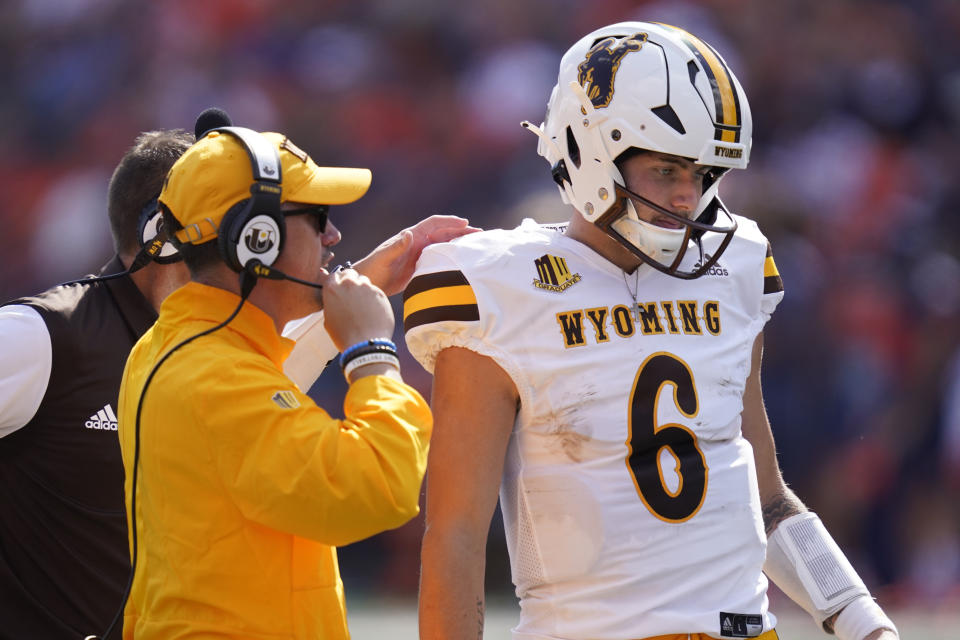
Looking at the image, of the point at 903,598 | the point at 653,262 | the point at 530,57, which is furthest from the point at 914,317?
the point at 653,262

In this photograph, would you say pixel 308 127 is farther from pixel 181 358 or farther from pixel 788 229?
pixel 181 358

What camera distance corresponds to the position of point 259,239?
183cm

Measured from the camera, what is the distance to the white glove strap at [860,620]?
93.8 inches

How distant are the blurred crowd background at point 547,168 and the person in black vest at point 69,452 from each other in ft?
10.9

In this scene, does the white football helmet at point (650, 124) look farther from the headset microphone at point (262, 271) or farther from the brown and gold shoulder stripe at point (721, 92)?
the headset microphone at point (262, 271)

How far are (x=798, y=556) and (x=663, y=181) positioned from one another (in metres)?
0.83

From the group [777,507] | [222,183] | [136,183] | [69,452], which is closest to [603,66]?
[222,183]

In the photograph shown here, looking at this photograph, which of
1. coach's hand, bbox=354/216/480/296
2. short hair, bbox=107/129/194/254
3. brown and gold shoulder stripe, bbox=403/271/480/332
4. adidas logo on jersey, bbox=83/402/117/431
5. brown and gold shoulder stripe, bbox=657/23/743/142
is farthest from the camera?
short hair, bbox=107/129/194/254

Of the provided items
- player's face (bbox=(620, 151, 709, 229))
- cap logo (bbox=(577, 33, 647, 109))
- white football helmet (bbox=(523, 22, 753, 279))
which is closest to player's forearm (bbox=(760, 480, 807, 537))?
white football helmet (bbox=(523, 22, 753, 279))

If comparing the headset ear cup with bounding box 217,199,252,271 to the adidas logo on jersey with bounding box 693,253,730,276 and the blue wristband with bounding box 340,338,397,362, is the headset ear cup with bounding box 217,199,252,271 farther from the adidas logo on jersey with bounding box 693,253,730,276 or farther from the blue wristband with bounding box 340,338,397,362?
the adidas logo on jersey with bounding box 693,253,730,276

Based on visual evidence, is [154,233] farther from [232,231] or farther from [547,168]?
[547,168]

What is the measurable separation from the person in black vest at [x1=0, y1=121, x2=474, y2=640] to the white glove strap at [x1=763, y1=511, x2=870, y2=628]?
927 millimetres

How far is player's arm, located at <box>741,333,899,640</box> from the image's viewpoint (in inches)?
94.9

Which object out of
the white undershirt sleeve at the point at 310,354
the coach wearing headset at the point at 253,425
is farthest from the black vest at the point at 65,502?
the coach wearing headset at the point at 253,425
